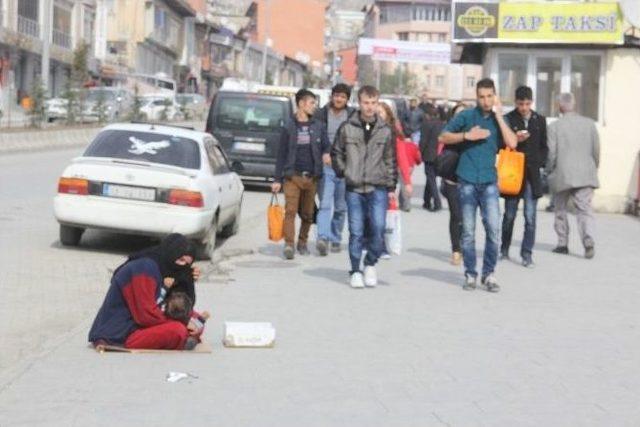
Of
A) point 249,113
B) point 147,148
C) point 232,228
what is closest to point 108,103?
point 249,113

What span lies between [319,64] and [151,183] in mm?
149158

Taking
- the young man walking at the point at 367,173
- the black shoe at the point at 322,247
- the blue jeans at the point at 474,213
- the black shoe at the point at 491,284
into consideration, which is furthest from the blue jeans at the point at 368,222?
the black shoe at the point at 322,247

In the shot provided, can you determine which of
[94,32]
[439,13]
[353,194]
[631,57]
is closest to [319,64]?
[439,13]

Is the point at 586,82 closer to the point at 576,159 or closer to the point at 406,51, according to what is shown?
the point at 576,159

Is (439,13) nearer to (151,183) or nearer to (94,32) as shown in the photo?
(94,32)

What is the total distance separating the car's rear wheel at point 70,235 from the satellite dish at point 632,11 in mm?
10835

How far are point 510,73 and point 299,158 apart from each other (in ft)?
33.0

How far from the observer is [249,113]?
26688 mm

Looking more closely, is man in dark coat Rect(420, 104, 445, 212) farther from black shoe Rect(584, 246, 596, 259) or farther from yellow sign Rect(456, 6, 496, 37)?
black shoe Rect(584, 246, 596, 259)

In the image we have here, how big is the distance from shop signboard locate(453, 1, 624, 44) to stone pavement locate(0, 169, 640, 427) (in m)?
9.67

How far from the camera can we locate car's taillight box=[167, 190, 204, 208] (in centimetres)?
1417

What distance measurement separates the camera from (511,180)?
13.5 meters

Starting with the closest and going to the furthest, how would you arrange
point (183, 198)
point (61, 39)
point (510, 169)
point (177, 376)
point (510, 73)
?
point (177, 376), point (510, 169), point (183, 198), point (510, 73), point (61, 39)

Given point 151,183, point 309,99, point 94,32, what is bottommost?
point 151,183
